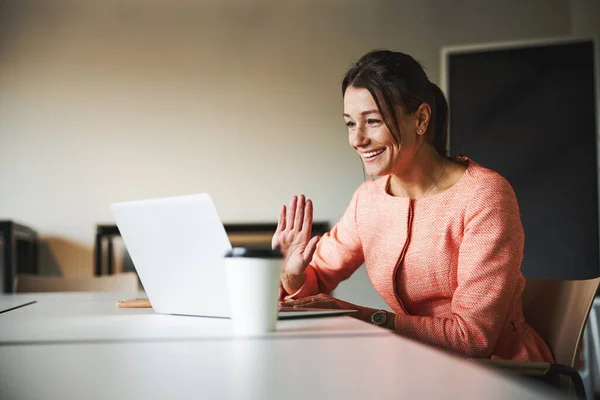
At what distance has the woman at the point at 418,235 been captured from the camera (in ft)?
4.58

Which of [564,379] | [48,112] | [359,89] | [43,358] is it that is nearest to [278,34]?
[48,112]

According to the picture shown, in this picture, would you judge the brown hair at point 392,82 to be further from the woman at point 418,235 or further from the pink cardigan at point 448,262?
the pink cardigan at point 448,262

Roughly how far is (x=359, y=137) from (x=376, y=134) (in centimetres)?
5

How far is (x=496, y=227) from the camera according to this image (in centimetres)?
144

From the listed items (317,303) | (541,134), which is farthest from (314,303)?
(541,134)

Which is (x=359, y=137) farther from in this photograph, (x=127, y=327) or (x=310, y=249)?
(x=127, y=327)

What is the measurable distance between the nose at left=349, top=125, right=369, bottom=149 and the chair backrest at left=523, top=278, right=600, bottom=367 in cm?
56

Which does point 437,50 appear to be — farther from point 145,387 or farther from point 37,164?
point 145,387

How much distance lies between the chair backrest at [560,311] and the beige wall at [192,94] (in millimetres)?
2895

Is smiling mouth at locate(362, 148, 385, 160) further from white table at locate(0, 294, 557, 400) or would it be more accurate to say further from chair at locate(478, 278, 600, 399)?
white table at locate(0, 294, 557, 400)

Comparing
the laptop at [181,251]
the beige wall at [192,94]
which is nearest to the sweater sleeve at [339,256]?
the laptop at [181,251]

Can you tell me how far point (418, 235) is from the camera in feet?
5.32

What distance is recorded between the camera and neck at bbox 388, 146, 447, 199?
170cm

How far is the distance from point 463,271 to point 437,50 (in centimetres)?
346
